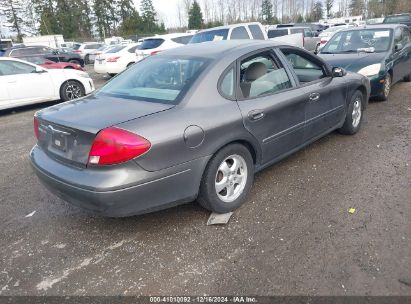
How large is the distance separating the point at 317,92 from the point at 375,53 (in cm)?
393

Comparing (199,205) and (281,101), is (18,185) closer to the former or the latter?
(199,205)

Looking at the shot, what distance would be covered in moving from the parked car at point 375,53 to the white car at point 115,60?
9040mm

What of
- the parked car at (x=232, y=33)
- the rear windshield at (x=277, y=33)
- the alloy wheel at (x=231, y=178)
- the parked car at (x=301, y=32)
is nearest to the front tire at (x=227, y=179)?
the alloy wheel at (x=231, y=178)

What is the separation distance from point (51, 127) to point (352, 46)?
6937mm

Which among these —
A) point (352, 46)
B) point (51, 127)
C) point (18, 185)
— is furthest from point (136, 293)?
point (352, 46)

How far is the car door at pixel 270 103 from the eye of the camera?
3309 mm

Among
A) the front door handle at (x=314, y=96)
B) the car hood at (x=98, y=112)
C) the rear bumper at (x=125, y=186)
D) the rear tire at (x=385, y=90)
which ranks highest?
the car hood at (x=98, y=112)

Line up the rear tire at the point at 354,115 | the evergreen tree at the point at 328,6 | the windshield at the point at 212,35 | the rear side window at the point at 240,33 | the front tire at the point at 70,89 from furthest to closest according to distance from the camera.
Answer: the evergreen tree at the point at 328,6, the rear side window at the point at 240,33, the windshield at the point at 212,35, the front tire at the point at 70,89, the rear tire at the point at 354,115

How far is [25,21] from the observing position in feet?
213

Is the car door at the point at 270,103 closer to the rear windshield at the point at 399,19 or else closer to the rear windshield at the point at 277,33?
the rear windshield at the point at 277,33

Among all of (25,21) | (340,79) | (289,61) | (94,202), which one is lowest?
(94,202)

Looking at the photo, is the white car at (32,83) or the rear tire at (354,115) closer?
the rear tire at (354,115)

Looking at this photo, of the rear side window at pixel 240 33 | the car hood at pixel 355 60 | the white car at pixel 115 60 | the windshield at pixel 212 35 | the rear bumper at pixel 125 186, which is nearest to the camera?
the rear bumper at pixel 125 186

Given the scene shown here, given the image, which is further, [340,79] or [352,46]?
[352,46]
